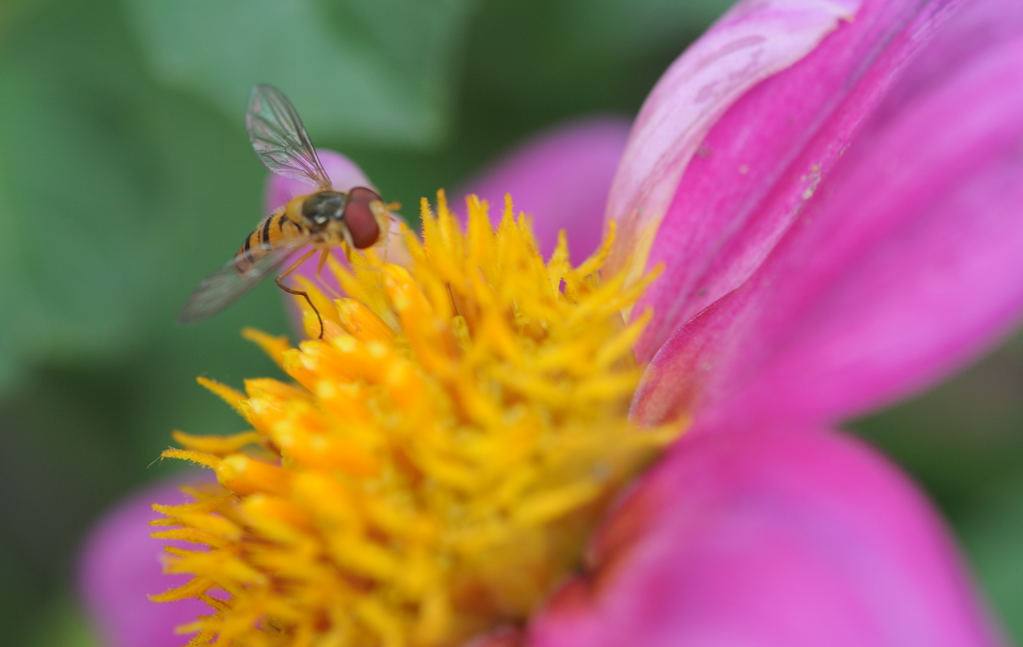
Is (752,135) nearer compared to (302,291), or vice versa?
(752,135)

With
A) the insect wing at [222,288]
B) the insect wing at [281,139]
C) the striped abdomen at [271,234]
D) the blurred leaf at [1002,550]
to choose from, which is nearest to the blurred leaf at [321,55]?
the insect wing at [281,139]

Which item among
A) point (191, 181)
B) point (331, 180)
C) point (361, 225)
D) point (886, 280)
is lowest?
point (886, 280)

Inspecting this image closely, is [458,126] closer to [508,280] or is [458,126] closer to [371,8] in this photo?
[371,8]

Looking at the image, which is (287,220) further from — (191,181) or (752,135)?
(191,181)

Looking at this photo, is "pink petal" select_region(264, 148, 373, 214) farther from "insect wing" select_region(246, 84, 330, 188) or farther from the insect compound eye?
the insect compound eye

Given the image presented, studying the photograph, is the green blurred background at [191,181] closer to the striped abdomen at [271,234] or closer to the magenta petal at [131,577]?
the magenta petal at [131,577]

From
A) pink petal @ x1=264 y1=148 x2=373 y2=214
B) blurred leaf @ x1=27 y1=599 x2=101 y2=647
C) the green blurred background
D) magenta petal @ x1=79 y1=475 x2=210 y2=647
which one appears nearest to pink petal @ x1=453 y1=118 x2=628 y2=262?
the green blurred background

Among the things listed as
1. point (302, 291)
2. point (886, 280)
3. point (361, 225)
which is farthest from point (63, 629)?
point (886, 280)
